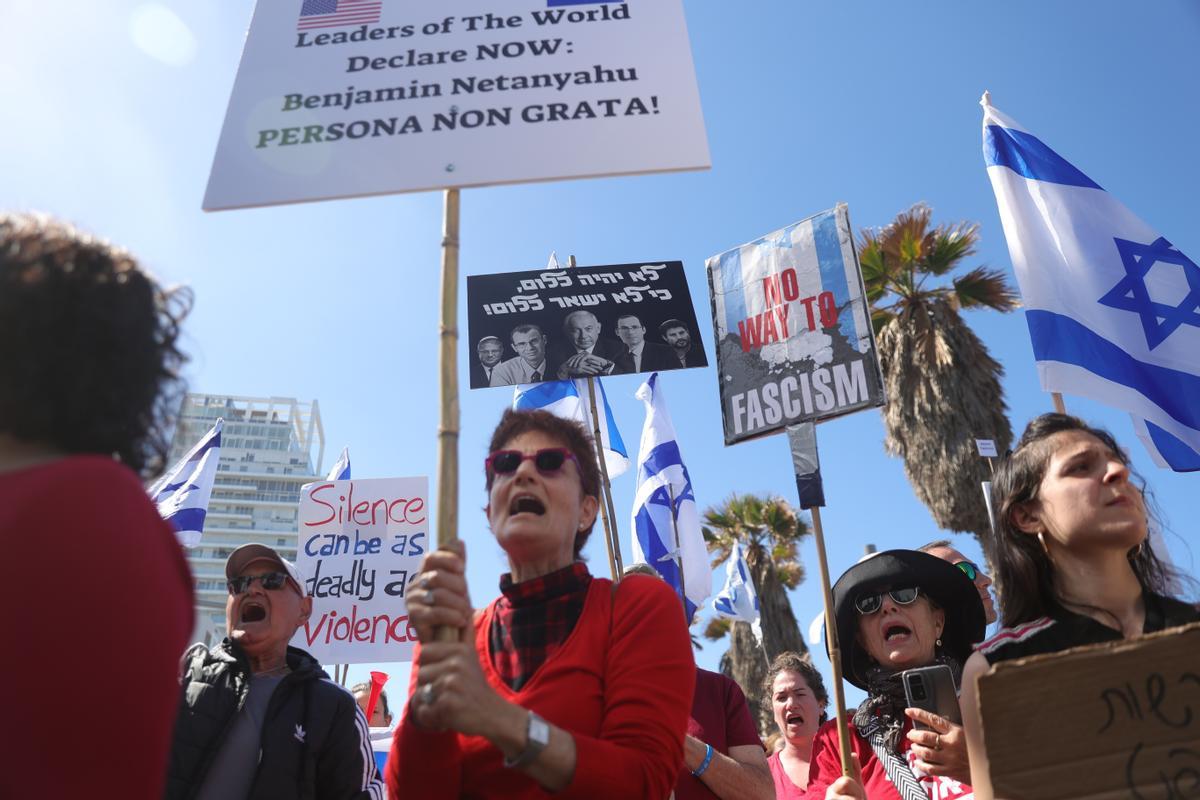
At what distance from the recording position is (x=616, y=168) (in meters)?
2.48

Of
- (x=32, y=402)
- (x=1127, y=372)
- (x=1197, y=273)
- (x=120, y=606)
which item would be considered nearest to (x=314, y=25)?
(x=32, y=402)

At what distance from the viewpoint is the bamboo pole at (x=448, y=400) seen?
192 cm

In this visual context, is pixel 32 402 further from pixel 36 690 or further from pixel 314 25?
pixel 314 25

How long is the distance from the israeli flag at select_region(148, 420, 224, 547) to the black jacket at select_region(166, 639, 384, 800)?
4213 millimetres

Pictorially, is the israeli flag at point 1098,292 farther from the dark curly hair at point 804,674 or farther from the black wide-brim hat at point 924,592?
the dark curly hair at point 804,674

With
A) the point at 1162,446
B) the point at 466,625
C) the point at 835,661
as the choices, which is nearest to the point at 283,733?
the point at 466,625

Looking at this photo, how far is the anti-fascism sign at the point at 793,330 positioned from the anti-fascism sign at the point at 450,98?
5.92ft

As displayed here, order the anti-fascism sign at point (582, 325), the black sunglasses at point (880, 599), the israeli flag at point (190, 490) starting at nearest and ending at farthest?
the black sunglasses at point (880, 599) → the anti-fascism sign at point (582, 325) → the israeli flag at point (190, 490)

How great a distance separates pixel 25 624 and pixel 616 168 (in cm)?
187

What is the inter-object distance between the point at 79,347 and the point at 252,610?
245 cm

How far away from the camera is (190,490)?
753 centimetres

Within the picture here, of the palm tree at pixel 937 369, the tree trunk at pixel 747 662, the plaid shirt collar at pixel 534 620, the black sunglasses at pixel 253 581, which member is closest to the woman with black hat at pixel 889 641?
the plaid shirt collar at pixel 534 620

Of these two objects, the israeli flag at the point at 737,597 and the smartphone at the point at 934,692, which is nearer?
the smartphone at the point at 934,692

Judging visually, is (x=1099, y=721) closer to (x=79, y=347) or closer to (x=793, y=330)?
(x=79, y=347)
